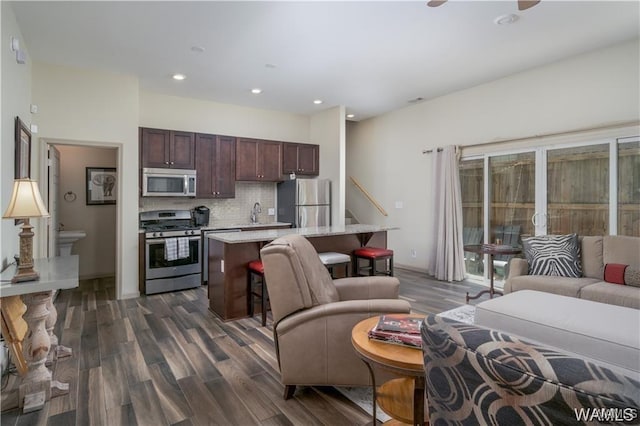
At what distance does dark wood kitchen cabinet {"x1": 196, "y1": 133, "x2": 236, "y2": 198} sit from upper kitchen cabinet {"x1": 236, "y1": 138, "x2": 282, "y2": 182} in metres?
0.12

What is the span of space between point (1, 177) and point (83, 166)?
135 inches

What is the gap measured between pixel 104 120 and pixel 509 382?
518 centimetres

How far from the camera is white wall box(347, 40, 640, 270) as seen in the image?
3816 millimetres

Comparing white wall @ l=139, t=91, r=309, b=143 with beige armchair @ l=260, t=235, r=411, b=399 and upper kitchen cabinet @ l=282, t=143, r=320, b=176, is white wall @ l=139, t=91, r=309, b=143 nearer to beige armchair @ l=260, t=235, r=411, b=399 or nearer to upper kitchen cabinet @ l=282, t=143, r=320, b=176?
upper kitchen cabinet @ l=282, t=143, r=320, b=176

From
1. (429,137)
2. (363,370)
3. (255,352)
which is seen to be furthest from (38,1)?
(429,137)

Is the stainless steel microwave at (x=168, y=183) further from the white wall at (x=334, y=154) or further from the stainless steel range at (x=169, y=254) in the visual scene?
the white wall at (x=334, y=154)

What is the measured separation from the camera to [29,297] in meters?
2.23

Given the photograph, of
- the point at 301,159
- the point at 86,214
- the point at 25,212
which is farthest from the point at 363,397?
the point at 86,214

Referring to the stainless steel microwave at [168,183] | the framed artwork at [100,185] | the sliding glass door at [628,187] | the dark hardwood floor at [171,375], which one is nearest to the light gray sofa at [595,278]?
the sliding glass door at [628,187]

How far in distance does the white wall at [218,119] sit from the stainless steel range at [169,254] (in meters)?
1.52

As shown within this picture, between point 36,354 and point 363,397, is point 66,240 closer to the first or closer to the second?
point 36,354

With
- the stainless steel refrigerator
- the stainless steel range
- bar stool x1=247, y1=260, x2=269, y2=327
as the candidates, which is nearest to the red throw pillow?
bar stool x1=247, y1=260, x2=269, y2=327

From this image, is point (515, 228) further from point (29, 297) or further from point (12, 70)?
point (12, 70)

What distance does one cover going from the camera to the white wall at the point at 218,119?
5355 millimetres
